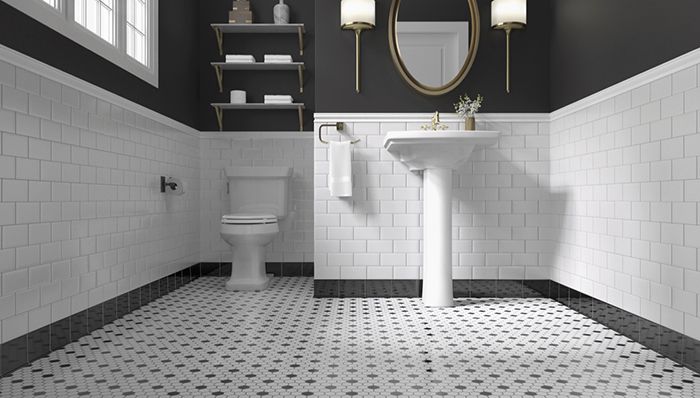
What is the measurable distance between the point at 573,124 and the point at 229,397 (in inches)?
107

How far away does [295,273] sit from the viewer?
200 inches

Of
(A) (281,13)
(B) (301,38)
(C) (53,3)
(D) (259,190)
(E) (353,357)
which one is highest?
(A) (281,13)

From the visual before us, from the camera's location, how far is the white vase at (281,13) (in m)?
4.91

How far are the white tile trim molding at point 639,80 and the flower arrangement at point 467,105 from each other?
22.5 inches

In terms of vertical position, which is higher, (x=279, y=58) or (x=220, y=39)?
(x=220, y=39)

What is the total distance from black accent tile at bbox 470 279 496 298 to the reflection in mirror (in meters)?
1.45

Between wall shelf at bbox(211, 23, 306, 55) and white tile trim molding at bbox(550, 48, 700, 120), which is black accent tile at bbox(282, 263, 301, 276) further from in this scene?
white tile trim molding at bbox(550, 48, 700, 120)

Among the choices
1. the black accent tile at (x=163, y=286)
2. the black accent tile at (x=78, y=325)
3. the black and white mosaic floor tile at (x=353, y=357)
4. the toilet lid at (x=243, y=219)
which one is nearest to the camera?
the black and white mosaic floor tile at (x=353, y=357)

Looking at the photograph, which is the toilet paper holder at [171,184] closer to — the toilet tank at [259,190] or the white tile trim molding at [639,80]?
the toilet tank at [259,190]

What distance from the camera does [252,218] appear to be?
13.7 feet

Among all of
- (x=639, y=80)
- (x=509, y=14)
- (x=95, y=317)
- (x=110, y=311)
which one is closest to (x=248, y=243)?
(x=110, y=311)

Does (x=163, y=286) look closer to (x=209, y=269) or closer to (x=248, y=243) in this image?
(x=248, y=243)

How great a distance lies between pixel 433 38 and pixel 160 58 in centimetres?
204

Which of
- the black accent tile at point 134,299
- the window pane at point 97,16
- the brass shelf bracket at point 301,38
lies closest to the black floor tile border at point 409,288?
the black accent tile at point 134,299
